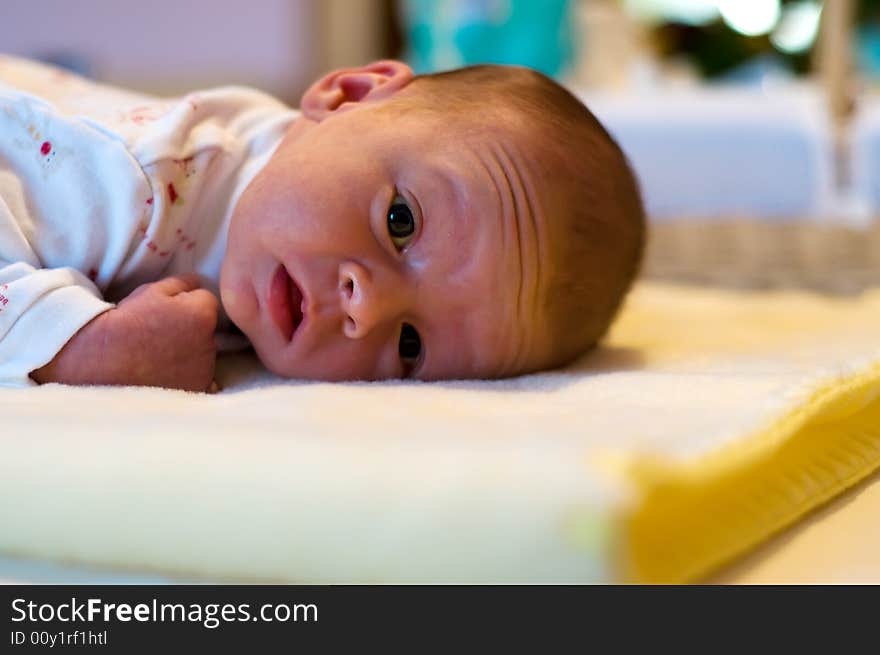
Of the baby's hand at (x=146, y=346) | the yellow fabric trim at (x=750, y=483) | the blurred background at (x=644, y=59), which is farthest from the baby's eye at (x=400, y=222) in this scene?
the blurred background at (x=644, y=59)

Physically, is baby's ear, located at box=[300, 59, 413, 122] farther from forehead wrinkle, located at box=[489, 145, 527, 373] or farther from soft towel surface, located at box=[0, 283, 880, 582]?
soft towel surface, located at box=[0, 283, 880, 582]

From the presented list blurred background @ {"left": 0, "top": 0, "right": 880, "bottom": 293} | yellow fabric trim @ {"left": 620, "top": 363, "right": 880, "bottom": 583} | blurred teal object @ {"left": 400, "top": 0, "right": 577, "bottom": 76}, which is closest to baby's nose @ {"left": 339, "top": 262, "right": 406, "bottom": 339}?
yellow fabric trim @ {"left": 620, "top": 363, "right": 880, "bottom": 583}

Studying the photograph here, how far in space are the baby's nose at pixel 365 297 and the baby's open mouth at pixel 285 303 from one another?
0.06 m

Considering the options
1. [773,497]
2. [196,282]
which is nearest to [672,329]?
[196,282]

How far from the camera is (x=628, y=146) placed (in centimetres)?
295

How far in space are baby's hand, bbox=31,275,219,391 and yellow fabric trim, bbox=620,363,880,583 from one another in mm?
477

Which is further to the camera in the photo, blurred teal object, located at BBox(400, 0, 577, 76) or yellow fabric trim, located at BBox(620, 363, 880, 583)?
blurred teal object, located at BBox(400, 0, 577, 76)

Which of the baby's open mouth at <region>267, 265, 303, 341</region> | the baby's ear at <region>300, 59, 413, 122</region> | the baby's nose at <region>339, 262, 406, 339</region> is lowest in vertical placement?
the baby's open mouth at <region>267, 265, 303, 341</region>

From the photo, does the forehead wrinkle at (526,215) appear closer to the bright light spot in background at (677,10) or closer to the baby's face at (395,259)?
the baby's face at (395,259)

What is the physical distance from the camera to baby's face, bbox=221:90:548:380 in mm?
890

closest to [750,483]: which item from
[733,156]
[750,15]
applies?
[733,156]

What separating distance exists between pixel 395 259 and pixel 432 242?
33mm

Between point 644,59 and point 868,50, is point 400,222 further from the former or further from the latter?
point 868,50

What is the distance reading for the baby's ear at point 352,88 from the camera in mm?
1062
